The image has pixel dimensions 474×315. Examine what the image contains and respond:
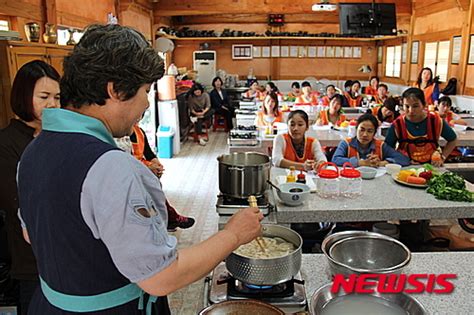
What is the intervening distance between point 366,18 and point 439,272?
5878mm

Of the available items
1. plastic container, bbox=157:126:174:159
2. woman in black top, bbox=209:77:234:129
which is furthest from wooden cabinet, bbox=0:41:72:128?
woman in black top, bbox=209:77:234:129

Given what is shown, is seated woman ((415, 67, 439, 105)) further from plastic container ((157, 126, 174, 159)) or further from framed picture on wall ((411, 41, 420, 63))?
plastic container ((157, 126, 174, 159))

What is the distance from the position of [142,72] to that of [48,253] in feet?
1.45

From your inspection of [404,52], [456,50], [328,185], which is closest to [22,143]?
[328,185]

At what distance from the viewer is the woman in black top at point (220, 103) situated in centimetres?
909

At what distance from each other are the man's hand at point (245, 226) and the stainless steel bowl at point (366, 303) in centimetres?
29

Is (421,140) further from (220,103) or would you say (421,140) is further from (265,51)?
(265,51)

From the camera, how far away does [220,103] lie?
9.13 metres

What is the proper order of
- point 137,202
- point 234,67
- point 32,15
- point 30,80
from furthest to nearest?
point 234,67 < point 32,15 < point 30,80 < point 137,202

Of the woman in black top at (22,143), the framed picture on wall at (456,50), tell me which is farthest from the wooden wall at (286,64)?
the woman in black top at (22,143)

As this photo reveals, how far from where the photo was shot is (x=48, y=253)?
89cm

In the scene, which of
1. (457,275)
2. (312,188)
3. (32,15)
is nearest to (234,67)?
(32,15)

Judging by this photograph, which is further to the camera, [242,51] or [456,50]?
[242,51]

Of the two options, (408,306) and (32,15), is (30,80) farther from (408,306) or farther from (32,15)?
(32,15)
